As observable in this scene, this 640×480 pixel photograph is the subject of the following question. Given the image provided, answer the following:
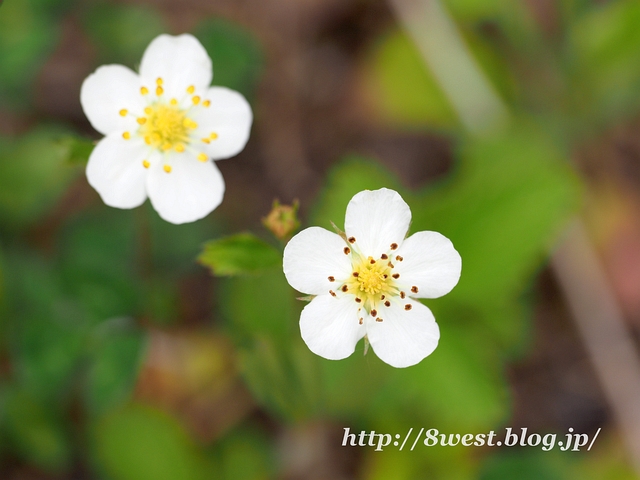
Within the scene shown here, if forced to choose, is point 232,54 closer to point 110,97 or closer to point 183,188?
point 110,97

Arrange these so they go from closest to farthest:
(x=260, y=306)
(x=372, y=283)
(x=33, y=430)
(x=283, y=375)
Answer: (x=372, y=283)
(x=283, y=375)
(x=260, y=306)
(x=33, y=430)

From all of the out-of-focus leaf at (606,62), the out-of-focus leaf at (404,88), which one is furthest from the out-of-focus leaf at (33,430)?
the out-of-focus leaf at (606,62)

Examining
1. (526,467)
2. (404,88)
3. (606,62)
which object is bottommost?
(526,467)

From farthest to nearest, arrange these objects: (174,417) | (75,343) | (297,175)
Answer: (297,175) < (174,417) < (75,343)

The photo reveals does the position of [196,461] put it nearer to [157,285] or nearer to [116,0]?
[157,285]

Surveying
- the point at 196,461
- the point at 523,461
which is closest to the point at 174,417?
the point at 196,461

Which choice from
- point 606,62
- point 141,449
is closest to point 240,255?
point 141,449
